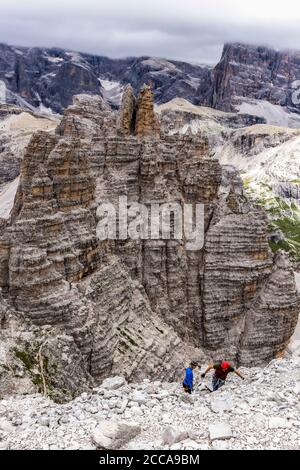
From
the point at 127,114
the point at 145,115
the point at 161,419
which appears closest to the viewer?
the point at 161,419

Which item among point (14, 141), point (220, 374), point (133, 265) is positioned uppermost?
point (14, 141)

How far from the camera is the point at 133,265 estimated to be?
47.4m

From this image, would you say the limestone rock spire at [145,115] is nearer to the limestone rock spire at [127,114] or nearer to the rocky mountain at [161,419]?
the limestone rock spire at [127,114]

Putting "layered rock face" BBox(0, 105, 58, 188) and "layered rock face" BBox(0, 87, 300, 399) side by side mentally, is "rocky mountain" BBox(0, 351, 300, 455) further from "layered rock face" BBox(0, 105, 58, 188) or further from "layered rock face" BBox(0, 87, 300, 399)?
"layered rock face" BBox(0, 105, 58, 188)

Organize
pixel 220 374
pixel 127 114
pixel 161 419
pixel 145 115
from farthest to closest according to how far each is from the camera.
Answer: pixel 127 114
pixel 145 115
pixel 220 374
pixel 161 419

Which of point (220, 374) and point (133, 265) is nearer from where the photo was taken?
point (220, 374)

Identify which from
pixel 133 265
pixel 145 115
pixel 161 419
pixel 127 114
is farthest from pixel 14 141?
pixel 161 419

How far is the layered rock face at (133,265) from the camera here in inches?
1369

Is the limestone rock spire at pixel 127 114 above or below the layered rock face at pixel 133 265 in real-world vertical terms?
above

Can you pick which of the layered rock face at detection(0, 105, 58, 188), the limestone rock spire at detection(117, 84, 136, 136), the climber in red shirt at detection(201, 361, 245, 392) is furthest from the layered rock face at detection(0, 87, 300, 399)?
the layered rock face at detection(0, 105, 58, 188)

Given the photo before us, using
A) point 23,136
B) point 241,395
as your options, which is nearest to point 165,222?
point 241,395

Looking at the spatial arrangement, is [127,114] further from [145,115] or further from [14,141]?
[14,141]

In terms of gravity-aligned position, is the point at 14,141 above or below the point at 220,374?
above

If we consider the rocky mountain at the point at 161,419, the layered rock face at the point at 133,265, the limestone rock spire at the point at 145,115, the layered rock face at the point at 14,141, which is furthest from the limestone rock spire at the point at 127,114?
the rocky mountain at the point at 161,419
